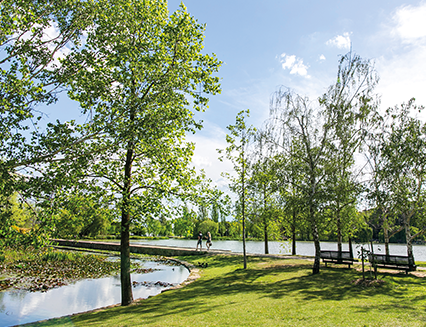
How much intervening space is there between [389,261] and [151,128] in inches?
567

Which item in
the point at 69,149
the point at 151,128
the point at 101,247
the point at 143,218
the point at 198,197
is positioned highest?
the point at 151,128

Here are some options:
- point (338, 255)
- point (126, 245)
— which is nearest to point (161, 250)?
point (338, 255)

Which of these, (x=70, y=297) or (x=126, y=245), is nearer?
(x=126, y=245)

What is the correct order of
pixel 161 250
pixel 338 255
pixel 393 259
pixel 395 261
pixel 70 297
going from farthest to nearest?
pixel 161 250
pixel 338 255
pixel 393 259
pixel 395 261
pixel 70 297

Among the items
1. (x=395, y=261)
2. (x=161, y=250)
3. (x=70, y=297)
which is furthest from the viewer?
(x=161, y=250)

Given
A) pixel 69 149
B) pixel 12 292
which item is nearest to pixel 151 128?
pixel 69 149

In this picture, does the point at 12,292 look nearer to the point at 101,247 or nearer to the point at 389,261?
the point at 389,261

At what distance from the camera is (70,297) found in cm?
1137

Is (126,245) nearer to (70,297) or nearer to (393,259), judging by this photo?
(70,297)

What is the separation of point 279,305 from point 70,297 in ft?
28.4

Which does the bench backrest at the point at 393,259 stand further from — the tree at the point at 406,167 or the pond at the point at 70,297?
the pond at the point at 70,297

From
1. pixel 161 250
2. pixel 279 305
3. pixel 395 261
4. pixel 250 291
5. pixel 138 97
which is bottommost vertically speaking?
pixel 161 250

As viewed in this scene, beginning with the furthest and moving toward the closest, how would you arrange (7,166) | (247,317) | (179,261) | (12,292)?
(179,261) < (12,292) < (247,317) < (7,166)

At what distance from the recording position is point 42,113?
651cm
